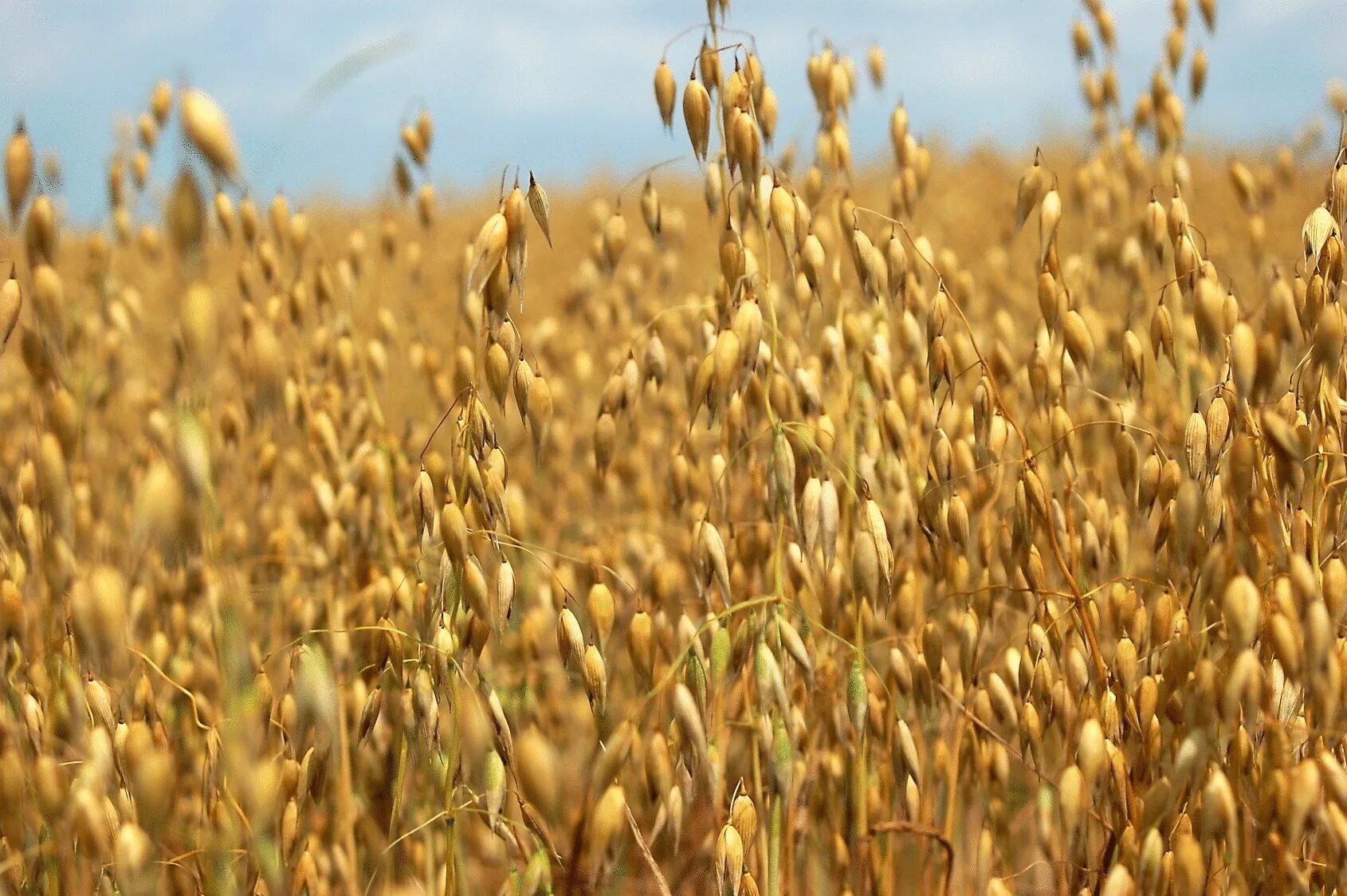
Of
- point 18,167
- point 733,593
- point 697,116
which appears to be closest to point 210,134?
point 18,167

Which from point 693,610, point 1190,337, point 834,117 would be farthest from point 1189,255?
point 693,610

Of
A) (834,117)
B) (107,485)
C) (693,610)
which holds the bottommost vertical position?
(693,610)

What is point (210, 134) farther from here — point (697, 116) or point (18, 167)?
point (697, 116)

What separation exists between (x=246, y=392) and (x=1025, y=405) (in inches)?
64.4

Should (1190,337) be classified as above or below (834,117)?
below

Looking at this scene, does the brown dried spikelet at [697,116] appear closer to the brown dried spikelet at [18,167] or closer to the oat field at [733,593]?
the oat field at [733,593]

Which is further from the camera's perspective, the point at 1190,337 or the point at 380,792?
the point at 1190,337

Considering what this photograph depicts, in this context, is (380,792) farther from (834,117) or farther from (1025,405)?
(1025,405)

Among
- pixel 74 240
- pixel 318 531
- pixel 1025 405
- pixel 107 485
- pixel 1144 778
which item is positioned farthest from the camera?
pixel 74 240

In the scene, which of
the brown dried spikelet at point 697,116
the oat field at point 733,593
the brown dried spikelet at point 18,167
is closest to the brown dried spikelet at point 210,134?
the oat field at point 733,593

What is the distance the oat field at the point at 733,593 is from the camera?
101 cm

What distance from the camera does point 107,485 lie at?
2.96 meters

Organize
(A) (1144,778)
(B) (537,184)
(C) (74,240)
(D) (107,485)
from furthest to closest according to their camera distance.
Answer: (C) (74,240)
(D) (107,485)
(A) (1144,778)
(B) (537,184)

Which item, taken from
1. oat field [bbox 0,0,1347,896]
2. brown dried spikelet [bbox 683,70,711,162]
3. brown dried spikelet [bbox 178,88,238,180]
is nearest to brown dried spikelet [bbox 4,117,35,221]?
oat field [bbox 0,0,1347,896]
